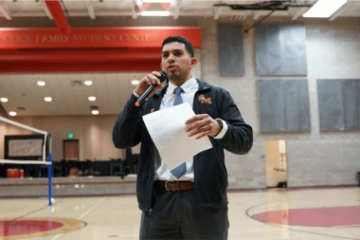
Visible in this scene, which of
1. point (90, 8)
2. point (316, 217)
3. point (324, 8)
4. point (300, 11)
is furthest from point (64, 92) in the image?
point (316, 217)

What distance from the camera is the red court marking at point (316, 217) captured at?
20.0 ft

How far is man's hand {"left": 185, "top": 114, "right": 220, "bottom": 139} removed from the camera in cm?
170

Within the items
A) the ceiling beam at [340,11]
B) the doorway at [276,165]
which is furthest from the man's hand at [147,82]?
the doorway at [276,165]

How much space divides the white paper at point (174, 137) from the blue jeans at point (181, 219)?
0.61ft

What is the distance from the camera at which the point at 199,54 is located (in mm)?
15094

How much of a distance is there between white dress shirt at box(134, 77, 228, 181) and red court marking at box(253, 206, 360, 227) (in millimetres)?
4564

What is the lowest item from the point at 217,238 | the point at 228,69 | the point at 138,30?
the point at 217,238

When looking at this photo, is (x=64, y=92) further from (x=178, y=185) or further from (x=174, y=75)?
(x=178, y=185)

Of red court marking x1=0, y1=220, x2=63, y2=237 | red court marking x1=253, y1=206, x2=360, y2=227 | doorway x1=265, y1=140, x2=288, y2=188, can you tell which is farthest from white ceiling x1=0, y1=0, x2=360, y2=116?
red court marking x1=0, y1=220, x2=63, y2=237

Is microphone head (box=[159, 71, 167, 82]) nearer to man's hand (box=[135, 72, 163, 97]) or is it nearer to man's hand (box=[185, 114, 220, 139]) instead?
man's hand (box=[135, 72, 163, 97])

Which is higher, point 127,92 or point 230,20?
point 230,20

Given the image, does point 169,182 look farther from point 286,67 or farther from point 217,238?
point 286,67

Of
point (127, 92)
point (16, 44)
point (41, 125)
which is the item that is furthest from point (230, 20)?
point (41, 125)

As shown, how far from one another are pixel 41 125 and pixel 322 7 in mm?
14090
